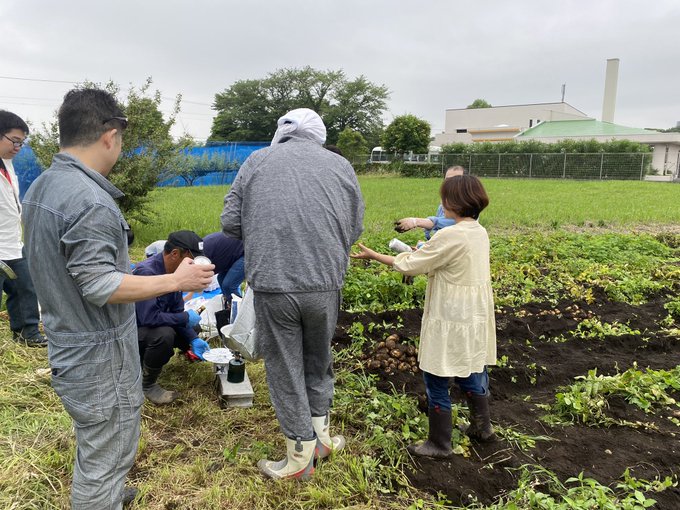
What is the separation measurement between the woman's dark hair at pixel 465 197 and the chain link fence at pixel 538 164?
29781 millimetres

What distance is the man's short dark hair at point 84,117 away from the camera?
1.85 metres

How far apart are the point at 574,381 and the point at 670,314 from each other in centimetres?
217

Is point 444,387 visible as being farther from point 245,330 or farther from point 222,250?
point 222,250

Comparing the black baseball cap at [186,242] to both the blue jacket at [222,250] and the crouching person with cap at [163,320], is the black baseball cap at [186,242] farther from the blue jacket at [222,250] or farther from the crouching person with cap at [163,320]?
the blue jacket at [222,250]

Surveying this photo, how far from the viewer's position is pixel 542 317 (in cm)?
500

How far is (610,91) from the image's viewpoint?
51531mm

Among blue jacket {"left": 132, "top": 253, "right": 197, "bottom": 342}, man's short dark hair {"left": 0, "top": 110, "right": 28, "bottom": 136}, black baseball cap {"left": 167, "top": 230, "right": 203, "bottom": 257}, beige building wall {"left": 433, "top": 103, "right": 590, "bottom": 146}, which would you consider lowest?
blue jacket {"left": 132, "top": 253, "right": 197, "bottom": 342}

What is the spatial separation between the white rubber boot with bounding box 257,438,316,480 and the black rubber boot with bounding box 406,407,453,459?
619mm

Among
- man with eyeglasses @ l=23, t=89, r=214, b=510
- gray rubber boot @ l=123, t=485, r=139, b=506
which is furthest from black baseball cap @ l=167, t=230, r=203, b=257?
gray rubber boot @ l=123, t=485, r=139, b=506

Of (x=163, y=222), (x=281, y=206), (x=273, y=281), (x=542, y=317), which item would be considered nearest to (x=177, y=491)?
(x=273, y=281)

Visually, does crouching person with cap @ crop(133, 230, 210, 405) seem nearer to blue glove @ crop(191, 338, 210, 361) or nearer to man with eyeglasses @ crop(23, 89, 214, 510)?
blue glove @ crop(191, 338, 210, 361)

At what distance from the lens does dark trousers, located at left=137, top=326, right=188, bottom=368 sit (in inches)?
128

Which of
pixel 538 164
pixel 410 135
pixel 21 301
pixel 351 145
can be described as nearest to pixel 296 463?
pixel 21 301

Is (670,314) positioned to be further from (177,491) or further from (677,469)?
(177,491)
